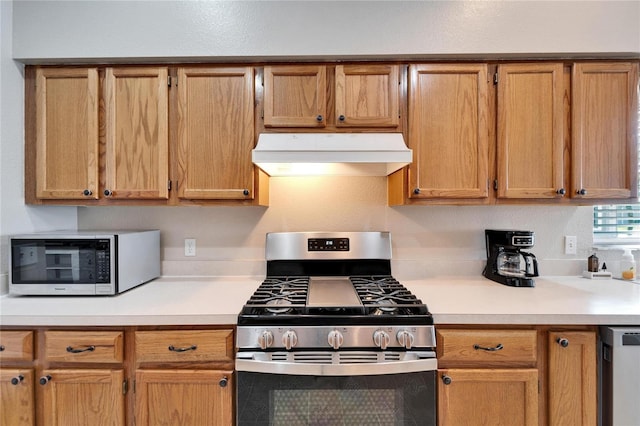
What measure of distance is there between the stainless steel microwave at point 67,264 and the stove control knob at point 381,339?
1259mm

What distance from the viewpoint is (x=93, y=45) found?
1.75m

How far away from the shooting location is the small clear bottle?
6.50 feet

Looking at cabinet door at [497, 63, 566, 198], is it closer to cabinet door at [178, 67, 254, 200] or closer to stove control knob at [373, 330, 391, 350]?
stove control knob at [373, 330, 391, 350]

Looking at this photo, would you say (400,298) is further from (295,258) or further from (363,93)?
(363,93)

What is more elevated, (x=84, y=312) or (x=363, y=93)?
(x=363, y=93)

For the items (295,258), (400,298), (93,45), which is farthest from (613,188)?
(93,45)

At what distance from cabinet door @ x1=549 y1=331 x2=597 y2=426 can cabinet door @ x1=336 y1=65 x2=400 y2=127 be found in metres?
1.24

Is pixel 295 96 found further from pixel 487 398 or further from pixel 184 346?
pixel 487 398

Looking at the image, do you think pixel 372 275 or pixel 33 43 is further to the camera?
pixel 372 275

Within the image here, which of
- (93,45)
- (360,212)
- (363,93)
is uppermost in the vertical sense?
(93,45)

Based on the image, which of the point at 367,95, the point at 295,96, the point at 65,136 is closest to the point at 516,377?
the point at 367,95

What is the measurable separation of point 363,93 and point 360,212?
715mm

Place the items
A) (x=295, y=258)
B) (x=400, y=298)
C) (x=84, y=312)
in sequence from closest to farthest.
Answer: (x=84, y=312)
(x=400, y=298)
(x=295, y=258)

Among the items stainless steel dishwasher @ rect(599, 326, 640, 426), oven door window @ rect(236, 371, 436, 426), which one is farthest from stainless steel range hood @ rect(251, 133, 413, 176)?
stainless steel dishwasher @ rect(599, 326, 640, 426)
